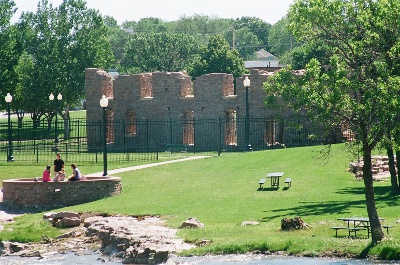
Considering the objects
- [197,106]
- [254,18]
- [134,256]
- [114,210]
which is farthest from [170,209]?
[254,18]

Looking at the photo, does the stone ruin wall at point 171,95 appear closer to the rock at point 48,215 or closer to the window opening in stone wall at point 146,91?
the window opening in stone wall at point 146,91

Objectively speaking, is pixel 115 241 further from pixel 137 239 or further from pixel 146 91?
pixel 146 91

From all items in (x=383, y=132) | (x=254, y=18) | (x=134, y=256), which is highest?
(x=254, y=18)

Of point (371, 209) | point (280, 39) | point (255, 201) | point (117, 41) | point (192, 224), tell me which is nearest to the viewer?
point (371, 209)

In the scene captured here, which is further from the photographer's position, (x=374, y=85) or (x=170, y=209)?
(x=170, y=209)

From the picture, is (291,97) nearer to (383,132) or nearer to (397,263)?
(383,132)

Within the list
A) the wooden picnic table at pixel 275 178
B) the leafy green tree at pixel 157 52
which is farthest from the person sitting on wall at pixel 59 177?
the leafy green tree at pixel 157 52

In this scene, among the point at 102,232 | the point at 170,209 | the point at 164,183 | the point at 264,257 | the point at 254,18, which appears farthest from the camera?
the point at 254,18

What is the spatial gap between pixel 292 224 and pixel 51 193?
10.7m

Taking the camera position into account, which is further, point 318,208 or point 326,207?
point 326,207

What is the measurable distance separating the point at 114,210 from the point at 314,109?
8841mm

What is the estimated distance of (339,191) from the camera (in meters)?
31.5

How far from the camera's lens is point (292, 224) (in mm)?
25297

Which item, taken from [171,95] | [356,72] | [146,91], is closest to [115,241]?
[356,72]
